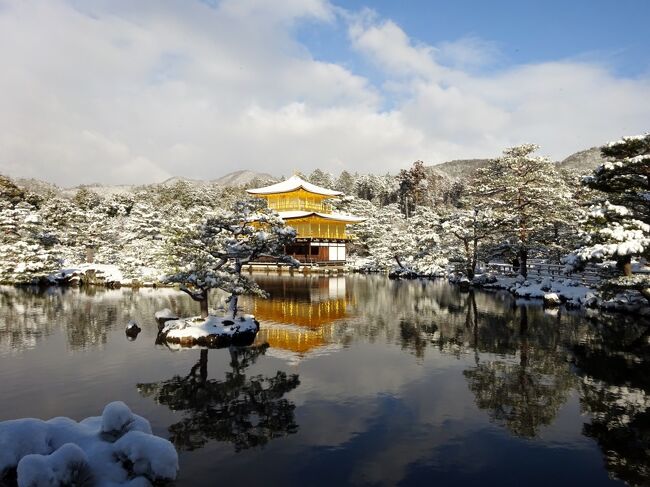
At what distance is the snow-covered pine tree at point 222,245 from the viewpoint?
18.9m

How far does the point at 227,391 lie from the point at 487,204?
1327 inches

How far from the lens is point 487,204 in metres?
40.9

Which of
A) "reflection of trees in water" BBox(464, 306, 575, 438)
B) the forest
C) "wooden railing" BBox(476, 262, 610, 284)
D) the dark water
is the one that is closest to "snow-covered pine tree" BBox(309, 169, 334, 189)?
the forest

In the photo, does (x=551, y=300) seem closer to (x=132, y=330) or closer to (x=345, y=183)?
(x=132, y=330)

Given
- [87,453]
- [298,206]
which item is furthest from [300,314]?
[298,206]

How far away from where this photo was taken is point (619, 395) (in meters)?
12.8

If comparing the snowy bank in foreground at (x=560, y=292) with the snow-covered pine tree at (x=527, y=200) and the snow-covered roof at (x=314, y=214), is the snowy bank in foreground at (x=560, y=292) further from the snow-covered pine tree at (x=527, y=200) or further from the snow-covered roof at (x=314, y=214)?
the snow-covered roof at (x=314, y=214)

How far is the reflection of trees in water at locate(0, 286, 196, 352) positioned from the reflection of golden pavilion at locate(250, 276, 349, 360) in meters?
5.98

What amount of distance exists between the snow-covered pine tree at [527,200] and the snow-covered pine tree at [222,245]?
23.8 m

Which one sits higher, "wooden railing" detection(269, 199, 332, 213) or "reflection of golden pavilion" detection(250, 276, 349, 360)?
"wooden railing" detection(269, 199, 332, 213)

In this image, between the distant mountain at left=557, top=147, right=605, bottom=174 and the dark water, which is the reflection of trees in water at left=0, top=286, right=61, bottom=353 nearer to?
the dark water

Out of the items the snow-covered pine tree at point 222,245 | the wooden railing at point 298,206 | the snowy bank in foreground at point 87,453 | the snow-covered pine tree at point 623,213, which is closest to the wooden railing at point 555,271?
the snow-covered pine tree at point 623,213

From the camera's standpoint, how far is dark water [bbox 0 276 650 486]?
897cm

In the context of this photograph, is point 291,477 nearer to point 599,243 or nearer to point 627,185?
point 599,243
